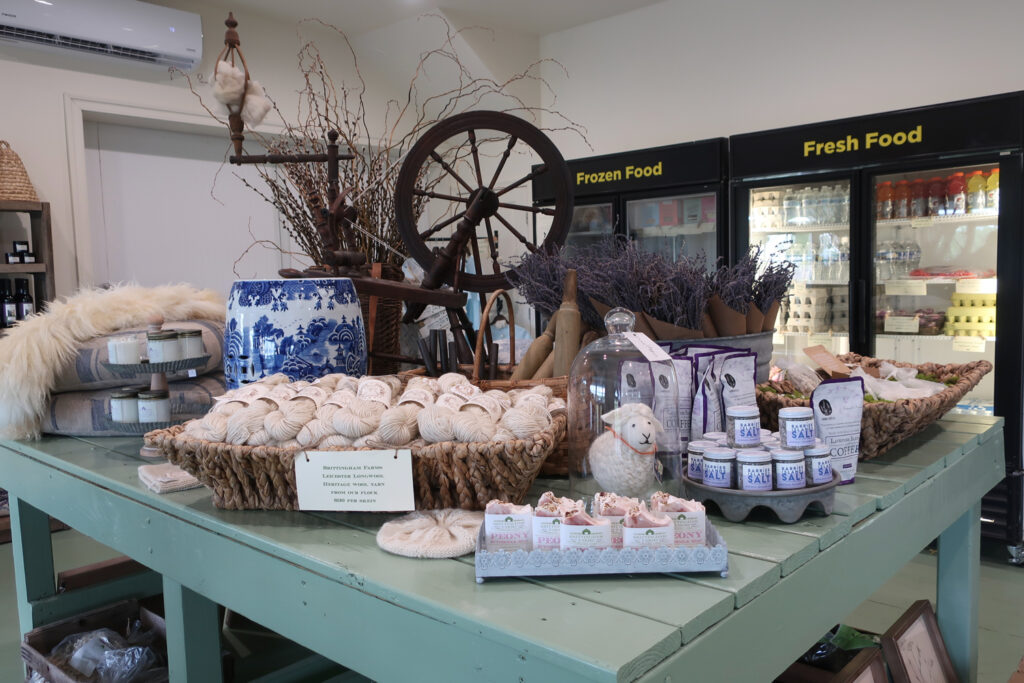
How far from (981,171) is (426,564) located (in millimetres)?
3430

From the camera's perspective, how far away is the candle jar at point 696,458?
98cm

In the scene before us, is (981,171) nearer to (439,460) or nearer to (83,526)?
(439,460)

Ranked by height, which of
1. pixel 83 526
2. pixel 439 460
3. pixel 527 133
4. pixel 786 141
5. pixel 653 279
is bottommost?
pixel 83 526

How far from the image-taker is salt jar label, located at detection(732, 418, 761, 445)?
99 centimetres

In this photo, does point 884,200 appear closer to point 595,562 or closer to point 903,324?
point 903,324

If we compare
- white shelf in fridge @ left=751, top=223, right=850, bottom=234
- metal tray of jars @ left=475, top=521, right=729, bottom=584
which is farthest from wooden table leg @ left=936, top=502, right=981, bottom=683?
white shelf in fridge @ left=751, top=223, right=850, bottom=234

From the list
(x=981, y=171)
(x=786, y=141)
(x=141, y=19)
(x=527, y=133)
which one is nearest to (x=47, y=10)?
(x=141, y=19)

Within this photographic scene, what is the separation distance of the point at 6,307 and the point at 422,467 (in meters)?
3.73

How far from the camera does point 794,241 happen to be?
399cm

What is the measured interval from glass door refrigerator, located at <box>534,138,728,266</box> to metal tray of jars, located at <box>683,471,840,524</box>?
2.65 meters

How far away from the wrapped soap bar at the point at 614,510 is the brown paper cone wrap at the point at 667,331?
423 millimetres

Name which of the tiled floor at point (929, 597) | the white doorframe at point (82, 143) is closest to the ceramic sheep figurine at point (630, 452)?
the tiled floor at point (929, 597)

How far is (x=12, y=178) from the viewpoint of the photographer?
3725mm

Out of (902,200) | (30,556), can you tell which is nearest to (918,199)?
(902,200)
